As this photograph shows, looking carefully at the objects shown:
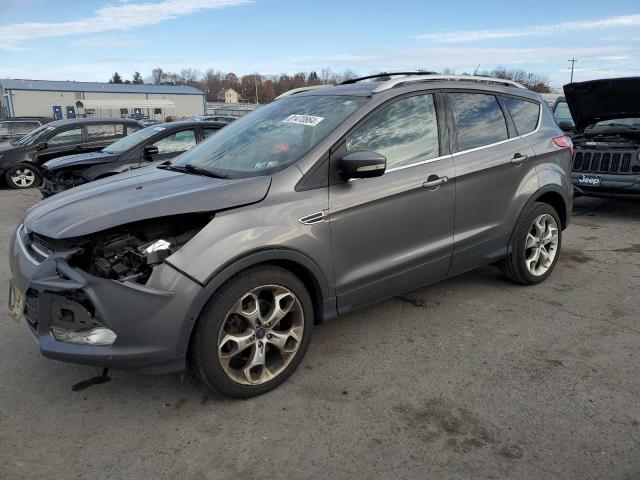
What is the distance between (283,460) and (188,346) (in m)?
0.78

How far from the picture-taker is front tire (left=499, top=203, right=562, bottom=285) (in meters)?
4.41

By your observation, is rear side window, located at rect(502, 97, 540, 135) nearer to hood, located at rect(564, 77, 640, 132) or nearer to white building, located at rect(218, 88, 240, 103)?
hood, located at rect(564, 77, 640, 132)

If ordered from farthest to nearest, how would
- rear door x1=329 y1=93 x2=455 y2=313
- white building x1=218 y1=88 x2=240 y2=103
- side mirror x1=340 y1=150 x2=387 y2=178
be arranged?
white building x1=218 y1=88 x2=240 y2=103 < rear door x1=329 y1=93 x2=455 y2=313 < side mirror x1=340 y1=150 x2=387 y2=178

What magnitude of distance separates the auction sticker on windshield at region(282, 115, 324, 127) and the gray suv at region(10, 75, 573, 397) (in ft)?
0.06

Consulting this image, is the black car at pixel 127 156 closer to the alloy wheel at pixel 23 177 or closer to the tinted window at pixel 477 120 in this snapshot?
the alloy wheel at pixel 23 177

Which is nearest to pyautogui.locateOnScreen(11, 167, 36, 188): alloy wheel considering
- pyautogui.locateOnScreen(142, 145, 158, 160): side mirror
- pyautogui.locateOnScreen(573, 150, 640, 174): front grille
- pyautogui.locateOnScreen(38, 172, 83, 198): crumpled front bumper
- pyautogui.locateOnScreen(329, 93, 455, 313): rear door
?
pyautogui.locateOnScreen(38, 172, 83, 198): crumpled front bumper

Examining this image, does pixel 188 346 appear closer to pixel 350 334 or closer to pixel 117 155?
pixel 350 334

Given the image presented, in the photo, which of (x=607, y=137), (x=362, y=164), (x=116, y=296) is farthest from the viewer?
(x=607, y=137)

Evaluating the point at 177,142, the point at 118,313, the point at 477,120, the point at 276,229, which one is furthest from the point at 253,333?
the point at 177,142

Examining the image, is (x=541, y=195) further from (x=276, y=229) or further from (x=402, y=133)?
(x=276, y=229)

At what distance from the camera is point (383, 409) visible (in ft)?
9.42

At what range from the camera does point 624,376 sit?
316 cm

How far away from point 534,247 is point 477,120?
1342 millimetres

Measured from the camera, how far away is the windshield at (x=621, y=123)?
758 centimetres
